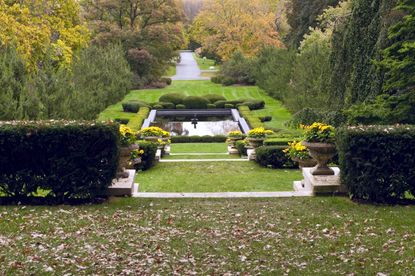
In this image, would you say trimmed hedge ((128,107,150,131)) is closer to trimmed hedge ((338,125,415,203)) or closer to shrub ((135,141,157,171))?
shrub ((135,141,157,171))

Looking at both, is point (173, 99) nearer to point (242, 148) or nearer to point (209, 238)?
point (242, 148)

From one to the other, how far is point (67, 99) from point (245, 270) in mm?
18494

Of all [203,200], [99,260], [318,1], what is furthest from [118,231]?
[318,1]

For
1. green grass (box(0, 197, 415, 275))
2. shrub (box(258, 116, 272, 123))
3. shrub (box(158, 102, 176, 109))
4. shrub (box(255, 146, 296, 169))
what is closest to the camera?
green grass (box(0, 197, 415, 275))

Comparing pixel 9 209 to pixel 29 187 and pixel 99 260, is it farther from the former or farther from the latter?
pixel 99 260

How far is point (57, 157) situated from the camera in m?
9.11

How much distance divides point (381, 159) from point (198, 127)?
2771 centimetres

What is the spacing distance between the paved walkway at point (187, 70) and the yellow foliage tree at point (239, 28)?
503 centimetres

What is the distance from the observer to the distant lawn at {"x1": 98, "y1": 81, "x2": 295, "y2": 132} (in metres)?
37.8

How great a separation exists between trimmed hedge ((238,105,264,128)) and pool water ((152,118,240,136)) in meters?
0.93

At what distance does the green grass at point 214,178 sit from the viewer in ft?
39.5

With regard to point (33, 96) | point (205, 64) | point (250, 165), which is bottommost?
point (205, 64)

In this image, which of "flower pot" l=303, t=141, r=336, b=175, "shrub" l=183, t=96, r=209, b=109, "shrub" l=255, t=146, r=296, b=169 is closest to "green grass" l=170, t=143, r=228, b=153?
"shrub" l=255, t=146, r=296, b=169

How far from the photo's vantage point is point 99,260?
6.09m
